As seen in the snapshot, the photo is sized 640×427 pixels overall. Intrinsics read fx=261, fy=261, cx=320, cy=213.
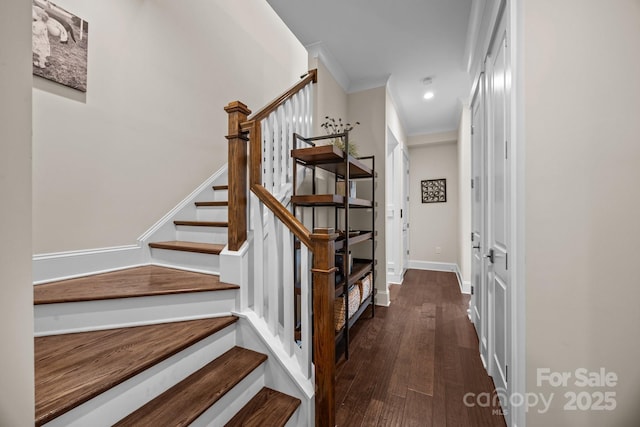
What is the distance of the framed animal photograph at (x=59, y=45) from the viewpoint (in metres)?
1.48

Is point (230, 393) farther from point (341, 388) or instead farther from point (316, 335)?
point (341, 388)

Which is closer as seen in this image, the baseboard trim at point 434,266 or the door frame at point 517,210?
the door frame at point 517,210

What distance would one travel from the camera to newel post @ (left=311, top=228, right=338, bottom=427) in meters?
1.28

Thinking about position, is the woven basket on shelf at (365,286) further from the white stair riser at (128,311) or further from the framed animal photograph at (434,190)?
the framed animal photograph at (434,190)

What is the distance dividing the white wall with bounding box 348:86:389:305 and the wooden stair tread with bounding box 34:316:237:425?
7.29ft

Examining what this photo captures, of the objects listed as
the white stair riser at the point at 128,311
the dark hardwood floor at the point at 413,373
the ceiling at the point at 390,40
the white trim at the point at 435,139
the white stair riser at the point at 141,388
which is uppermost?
the ceiling at the point at 390,40

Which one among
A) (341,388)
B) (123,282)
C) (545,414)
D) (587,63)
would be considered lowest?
(341,388)

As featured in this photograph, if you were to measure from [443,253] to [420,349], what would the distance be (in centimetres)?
350

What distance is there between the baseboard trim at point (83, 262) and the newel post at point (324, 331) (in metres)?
1.56

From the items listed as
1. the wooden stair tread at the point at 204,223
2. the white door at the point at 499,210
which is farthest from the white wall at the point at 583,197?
the wooden stair tread at the point at 204,223

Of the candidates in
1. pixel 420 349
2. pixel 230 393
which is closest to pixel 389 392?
pixel 420 349

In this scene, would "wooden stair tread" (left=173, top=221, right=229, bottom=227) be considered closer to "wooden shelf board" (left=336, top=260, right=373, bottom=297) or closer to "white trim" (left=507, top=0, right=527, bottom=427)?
"wooden shelf board" (left=336, top=260, right=373, bottom=297)

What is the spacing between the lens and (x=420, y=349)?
7.19 feet

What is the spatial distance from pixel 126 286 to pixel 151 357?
603mm
